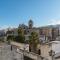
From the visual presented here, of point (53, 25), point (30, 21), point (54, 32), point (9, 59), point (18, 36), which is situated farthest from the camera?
point (53, 25)

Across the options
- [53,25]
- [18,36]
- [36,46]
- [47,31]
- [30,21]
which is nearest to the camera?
[36,46]

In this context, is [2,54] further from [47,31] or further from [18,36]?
[47,31]

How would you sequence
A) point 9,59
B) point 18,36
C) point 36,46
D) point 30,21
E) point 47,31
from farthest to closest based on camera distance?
point 47,31, point 30,21, point 18,36, point 36,46, point 9,59

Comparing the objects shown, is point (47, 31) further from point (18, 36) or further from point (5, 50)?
point (5, 50)

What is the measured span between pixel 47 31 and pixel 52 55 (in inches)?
1202

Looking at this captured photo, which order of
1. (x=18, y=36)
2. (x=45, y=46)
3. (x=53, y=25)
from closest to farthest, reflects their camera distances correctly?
(x=45, y=46), (x=18, y=36), (x=53, y=25)

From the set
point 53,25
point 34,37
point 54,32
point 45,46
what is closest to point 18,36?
point 34,37

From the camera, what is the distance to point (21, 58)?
9594 mm

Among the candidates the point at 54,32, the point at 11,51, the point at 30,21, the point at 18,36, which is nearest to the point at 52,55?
the point at 11,51

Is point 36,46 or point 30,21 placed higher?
point 30,21

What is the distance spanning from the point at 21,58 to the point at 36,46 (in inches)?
376

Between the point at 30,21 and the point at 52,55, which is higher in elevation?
the point at 30,21

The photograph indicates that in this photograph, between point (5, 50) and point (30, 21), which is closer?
point (5, 50)

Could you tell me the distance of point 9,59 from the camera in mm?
9188
